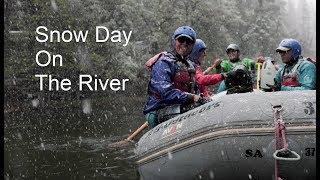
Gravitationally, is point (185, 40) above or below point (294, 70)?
above

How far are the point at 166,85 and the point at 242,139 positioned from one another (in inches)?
54.6

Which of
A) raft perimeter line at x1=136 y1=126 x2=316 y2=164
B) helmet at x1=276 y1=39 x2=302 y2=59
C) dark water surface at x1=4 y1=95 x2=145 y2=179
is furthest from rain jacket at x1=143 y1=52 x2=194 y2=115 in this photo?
dark water surface at x1=4 y1=95 x2=145 y2=179

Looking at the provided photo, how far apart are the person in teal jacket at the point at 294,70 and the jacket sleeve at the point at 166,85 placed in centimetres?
138

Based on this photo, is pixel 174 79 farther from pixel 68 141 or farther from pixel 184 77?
pixel 68 141

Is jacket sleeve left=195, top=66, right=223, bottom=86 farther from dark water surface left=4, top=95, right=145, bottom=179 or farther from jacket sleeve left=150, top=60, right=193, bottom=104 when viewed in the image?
dark water surface left=4, top=95, right=145, bottom=179

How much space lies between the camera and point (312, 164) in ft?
14.7

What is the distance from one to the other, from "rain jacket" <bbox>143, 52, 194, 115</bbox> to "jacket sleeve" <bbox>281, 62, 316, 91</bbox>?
1.39m

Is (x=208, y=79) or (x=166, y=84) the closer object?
(x=166, y=84)

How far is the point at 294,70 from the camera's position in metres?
6.42

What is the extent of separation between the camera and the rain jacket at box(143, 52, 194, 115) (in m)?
5.79


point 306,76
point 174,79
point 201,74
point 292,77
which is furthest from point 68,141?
point 306,76

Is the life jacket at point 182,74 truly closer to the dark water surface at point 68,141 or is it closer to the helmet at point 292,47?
the helmet at point 292,47

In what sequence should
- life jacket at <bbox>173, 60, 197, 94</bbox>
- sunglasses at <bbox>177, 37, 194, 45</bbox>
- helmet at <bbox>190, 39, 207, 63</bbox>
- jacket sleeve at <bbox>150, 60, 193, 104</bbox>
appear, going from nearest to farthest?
1. jacket sleeve at <bbox>150, 60, 193, 104</bbox>
2. sunglasses at <bbox>177, 37, 194, 45</bbox>
3. life jacket at <bbox>173, 60, 197, 94</bbox>
4. helmet at <bbox>190, 39, 207, 63</bbox>

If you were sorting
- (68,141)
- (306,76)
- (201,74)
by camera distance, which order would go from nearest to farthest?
(306,76)
(201,74)
(68,141)
